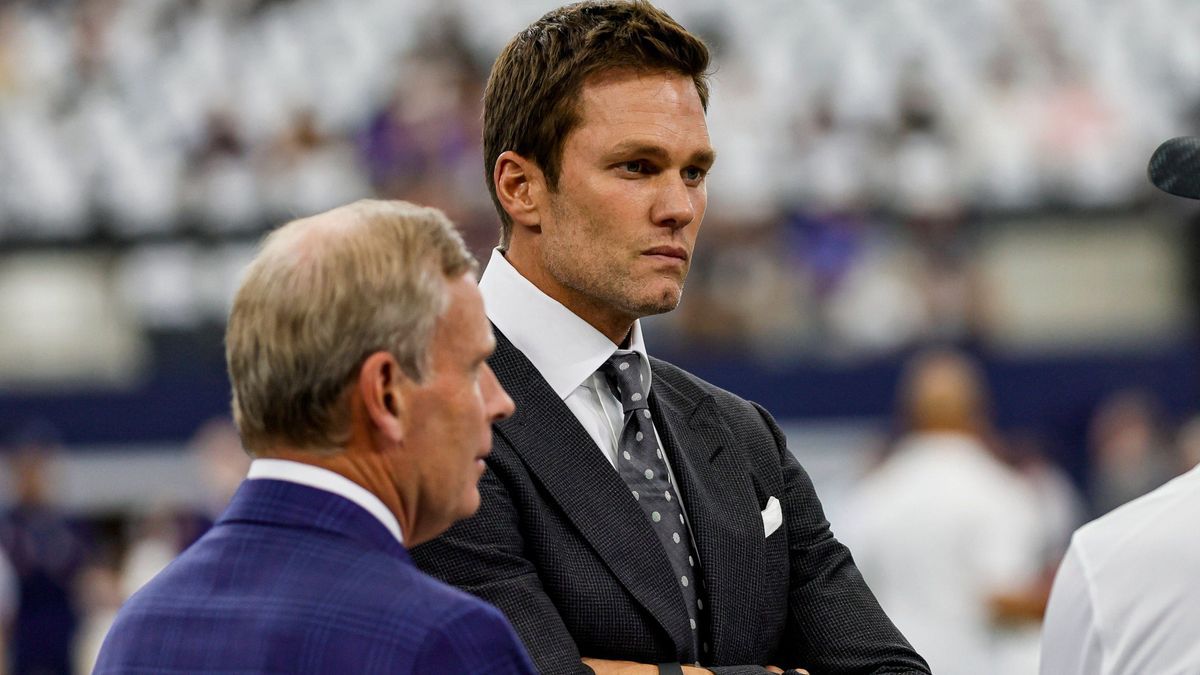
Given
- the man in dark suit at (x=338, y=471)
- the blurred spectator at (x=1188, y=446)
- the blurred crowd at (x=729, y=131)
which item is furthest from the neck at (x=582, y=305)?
the blurred crowd at (x=729, y=131)

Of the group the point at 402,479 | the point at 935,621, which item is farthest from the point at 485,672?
the point at 935,621

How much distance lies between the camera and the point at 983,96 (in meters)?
11.1

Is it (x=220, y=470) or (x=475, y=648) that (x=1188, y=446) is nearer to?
(x=220, y=470)

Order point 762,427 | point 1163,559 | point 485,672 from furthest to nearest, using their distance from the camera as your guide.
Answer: point 762,427 → point 1163,559 → point 485,672

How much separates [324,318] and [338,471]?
166 mm

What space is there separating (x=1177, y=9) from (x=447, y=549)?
35.8 feet

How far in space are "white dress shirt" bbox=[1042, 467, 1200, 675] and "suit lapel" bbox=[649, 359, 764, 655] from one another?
43 cm

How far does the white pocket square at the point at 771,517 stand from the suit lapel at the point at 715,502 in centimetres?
1

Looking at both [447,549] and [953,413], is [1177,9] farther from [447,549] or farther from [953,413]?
[447,549]

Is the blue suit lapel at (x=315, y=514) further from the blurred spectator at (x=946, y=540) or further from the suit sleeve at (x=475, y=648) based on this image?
the blurred spectator at (x=946, y=540)

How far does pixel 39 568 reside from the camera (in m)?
9.05

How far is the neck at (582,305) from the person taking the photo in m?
2.51

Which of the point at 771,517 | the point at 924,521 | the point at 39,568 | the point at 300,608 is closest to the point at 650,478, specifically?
the point at 771,517

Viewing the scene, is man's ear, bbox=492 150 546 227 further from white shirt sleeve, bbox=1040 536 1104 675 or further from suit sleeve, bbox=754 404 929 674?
white shirt sleeve, bbox=1040 536 1104 675
